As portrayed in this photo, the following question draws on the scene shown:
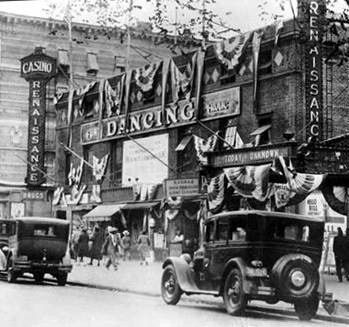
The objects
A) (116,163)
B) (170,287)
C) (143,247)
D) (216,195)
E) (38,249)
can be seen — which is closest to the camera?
(170,287)

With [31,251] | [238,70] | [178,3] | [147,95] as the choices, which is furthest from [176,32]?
[147,95]

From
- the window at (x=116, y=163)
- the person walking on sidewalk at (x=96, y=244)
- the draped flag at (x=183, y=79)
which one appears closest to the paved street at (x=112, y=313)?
the person walking on sidewalk at (x=96, y=244)

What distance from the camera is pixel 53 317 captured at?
1224cm

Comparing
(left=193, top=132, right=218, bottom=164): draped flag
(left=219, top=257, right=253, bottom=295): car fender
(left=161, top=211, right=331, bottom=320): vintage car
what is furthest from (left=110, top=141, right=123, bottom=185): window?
(left=219, top=257, right=253, bottom=295): car fender

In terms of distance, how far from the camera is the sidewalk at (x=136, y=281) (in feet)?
51.2

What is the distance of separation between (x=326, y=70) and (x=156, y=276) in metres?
8.36

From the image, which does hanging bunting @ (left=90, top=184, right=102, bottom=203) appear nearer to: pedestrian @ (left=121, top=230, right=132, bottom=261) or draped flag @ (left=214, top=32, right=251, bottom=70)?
pedestrian @ (left=121, top=230, right=132, bottom=261)

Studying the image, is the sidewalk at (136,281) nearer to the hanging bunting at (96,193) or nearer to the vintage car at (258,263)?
the vintage car at (258,263)

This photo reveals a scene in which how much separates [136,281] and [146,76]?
40.0 feet

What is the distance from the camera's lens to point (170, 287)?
1477cm

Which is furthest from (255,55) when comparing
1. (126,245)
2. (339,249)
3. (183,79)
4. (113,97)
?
(113,97)

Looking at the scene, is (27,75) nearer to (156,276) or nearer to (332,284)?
(156,276)

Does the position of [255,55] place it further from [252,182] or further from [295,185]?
[295,185]

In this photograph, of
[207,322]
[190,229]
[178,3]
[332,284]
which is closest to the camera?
[207,322]
